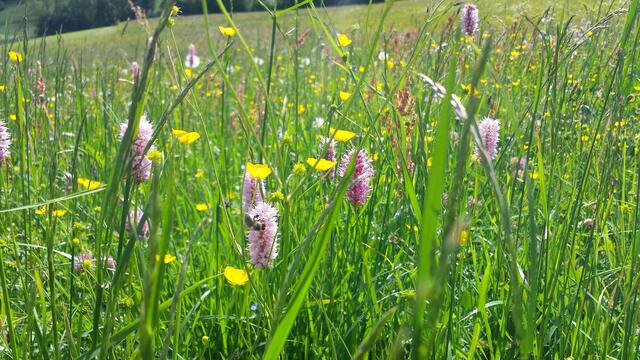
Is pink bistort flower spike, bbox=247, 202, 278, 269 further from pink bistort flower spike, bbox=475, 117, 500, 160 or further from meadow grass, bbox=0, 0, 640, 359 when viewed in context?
pink bistort flower spike, bbox=475, 117, 500, 160

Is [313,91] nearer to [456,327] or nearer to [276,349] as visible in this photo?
[456,327]

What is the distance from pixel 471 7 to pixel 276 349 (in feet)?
6.32

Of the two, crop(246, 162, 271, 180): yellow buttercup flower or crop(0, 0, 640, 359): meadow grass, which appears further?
crop(246, 162, 271, 180): yellow buttercup flower

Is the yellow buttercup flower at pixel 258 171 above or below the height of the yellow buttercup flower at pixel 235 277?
above

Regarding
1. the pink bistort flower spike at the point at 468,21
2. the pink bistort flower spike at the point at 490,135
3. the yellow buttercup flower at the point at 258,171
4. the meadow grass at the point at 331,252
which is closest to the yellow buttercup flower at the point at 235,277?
the meadow grass at the point at 331,252

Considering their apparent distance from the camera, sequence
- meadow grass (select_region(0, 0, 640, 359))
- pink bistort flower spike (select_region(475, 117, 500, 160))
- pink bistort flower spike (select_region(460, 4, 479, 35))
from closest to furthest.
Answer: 1. meadow grass (select_region(0, 0, 640, 359))
2. pink bistort flower spike (select_region(475, 117, 500, 160))
3. pink bistort flower spike (select_region(460, 4, 479, 35))

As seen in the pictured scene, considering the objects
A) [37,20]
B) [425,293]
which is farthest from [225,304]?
[37,20]

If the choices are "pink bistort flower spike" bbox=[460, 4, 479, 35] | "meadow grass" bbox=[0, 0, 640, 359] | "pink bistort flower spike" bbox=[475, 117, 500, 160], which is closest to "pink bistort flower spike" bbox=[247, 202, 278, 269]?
"meadow grass" bbox=[0, 0, 640, 359]

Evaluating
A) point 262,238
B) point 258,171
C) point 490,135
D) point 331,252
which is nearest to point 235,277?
point 262,238

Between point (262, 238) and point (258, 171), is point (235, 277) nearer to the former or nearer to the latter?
point (262, 238)

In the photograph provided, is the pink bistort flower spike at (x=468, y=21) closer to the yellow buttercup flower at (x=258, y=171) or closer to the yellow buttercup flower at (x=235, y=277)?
the yellow buttercup flower at (x=258, y=171)

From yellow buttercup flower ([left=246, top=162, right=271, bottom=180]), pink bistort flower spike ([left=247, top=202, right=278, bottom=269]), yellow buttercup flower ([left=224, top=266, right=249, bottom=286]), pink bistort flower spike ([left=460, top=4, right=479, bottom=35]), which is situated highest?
pink bistort flower spike ([left=460, top=4, right=479, bottom=35])

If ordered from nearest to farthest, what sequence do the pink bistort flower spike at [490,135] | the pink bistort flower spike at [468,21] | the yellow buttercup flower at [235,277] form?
the yellow buttercup flower at [235,277] → the pink bistort flower spike at [490,135] → the pink bistort flower spike at [468,21]

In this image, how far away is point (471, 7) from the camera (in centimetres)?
222
